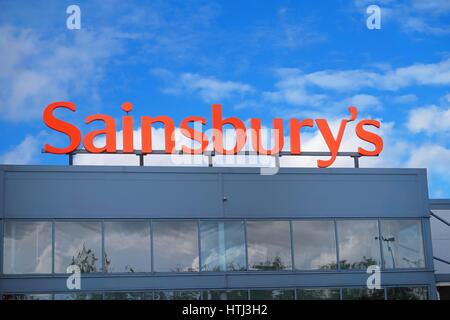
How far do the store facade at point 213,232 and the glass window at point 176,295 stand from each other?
0.03m

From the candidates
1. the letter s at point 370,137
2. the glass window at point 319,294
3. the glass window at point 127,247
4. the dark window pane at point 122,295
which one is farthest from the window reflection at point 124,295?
the letter s at point 370,137

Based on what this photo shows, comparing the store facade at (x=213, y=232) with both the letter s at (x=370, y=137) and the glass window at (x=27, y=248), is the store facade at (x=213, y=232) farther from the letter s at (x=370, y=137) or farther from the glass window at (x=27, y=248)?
the letter s at (x=370, y=137)

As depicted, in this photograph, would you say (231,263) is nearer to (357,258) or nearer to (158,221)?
(158,221)

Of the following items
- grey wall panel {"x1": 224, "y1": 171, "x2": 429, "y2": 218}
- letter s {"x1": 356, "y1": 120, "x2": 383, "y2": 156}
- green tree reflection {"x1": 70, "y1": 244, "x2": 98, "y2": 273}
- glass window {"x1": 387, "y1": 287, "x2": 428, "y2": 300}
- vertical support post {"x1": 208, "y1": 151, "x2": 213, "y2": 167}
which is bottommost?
glass window {"x1": 387, "y1": 287, "x2": 428, "y2": 300}

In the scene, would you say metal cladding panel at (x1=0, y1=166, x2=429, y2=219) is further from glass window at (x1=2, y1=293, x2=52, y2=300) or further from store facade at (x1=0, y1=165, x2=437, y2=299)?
glass window at (x1=2, y1=293, x2=52, y2=300)

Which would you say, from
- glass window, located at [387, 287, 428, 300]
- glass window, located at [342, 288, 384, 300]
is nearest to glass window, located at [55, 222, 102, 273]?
glass window, located at [342, 288, 384, 300]

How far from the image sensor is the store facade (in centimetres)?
2528

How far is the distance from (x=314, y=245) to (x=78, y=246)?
8154 millimetres

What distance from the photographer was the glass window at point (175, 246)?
25.9 meters

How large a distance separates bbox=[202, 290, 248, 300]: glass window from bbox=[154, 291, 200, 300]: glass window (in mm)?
304

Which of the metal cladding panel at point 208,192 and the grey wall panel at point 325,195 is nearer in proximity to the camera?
the metal cladding panel at point 208,192

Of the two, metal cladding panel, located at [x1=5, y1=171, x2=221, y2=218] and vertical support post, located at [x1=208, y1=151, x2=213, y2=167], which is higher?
vertical support post, located at [x1=208, y1=151, x2=213, y2=167]
